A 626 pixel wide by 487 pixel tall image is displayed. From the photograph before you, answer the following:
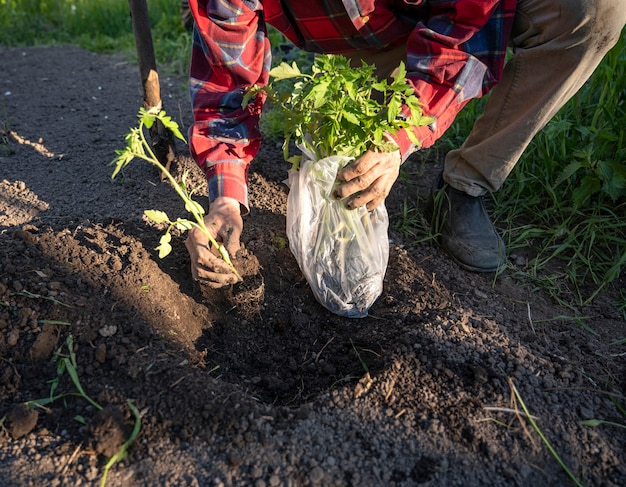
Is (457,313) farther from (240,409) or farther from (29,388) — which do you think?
(29,388)

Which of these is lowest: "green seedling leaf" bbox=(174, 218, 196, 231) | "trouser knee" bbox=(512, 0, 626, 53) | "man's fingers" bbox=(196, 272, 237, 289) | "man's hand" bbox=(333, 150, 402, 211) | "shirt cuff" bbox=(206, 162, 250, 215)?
"man's fingers" bbox=(196, 272, 237, 289)

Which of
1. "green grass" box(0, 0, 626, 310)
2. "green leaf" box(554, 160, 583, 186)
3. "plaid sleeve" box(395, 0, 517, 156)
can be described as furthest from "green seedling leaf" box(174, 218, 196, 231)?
"green leaf" box(554, 160, 583, 186)

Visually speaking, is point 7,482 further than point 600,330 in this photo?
No

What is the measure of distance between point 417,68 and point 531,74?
51 cm

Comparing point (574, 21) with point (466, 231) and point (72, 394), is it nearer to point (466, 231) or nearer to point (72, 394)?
point (466, 231)

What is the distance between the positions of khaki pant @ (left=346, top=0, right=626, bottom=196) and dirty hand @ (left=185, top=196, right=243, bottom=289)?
0.97 m

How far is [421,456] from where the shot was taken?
148cm

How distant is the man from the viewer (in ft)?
5.94

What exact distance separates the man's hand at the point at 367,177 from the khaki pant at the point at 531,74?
66 centimetres

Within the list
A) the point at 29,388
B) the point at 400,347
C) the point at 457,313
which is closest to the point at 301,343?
the point at 400,347

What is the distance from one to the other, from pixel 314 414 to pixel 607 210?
5.34 ft

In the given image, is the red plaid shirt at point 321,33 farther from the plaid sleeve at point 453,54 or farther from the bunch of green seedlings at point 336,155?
the bunch of green seedlings at point 336,155

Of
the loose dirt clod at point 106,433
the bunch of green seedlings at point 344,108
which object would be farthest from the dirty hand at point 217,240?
the loose dirt clod at point 106,433

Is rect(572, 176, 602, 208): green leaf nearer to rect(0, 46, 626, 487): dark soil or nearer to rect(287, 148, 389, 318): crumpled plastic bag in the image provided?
rect(0, 46, 626, 487): dark soil
